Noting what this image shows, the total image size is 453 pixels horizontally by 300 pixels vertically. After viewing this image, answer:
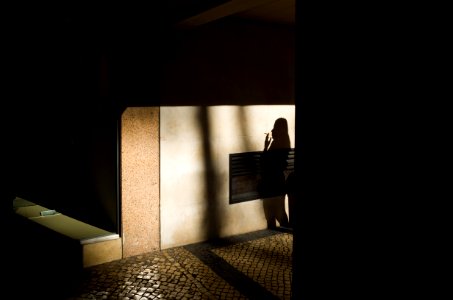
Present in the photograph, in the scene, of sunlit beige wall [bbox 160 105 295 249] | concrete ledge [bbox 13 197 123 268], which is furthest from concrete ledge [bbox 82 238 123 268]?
sunlit beige wall [bbox 160 105 295 249]

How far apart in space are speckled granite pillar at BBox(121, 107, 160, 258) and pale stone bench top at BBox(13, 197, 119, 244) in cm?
32

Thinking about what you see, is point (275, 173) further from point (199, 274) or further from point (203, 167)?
point (199, 274)

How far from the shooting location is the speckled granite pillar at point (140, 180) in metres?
5.92

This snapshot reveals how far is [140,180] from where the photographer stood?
239 inches

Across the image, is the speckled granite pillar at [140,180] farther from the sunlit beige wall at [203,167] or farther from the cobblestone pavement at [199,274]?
the cobblestone pavement at [199,274]

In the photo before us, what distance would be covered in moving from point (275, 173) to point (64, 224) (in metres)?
3.71

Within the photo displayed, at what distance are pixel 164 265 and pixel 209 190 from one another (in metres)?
1.56

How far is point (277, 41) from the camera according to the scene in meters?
7.42

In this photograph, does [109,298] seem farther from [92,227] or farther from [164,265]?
[92,227]

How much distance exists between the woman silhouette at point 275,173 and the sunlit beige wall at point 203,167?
0.22m

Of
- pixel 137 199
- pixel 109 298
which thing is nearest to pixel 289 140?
pixel 137 199

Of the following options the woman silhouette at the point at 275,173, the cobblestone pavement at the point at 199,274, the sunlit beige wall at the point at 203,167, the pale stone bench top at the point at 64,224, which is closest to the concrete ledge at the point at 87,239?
the pale stone bench top at the point at 64,224

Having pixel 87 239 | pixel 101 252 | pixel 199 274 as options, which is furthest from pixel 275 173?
pixel 87 239

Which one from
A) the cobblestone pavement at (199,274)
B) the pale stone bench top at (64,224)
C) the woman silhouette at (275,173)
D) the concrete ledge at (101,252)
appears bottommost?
the cobblestone pavement at (199,274)
